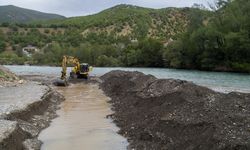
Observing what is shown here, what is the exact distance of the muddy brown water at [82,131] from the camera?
1838cm

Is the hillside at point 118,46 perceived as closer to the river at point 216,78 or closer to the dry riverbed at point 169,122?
the river at point 216,78

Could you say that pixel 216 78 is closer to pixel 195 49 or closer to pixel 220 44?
pixel 220 44

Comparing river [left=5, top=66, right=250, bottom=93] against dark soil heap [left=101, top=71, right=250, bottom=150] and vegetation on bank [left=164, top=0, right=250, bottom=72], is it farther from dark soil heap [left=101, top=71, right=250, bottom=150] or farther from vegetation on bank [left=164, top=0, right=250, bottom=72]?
dark soil heap [left=101, top=71, right=250, bottom=150]

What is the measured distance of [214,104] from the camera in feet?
70.5

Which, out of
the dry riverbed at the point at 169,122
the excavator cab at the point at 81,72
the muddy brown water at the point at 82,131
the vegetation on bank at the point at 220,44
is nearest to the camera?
the dry riverbed at the point at 169,122

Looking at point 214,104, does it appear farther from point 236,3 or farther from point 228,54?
point 236,3

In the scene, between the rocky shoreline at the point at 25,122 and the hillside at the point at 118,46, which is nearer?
the rocky shoreline at the point at 25,122

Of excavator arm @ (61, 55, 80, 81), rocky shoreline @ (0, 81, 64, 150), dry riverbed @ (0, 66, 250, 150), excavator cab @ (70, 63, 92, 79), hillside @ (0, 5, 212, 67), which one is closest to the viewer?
dry riverbed @ (0, 66, 250, 150)

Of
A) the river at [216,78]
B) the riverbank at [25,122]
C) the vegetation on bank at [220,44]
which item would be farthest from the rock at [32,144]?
the vegetation on bank at [220,44]

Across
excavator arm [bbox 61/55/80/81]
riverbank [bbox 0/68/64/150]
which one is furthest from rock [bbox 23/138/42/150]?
excavator arm [bbox 61/55/80/81]

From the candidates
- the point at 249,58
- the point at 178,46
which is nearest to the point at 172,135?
the point at 249,58

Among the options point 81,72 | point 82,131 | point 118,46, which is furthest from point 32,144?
point 118,46

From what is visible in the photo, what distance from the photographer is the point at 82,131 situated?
21.7 meters

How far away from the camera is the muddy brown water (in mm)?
18375
